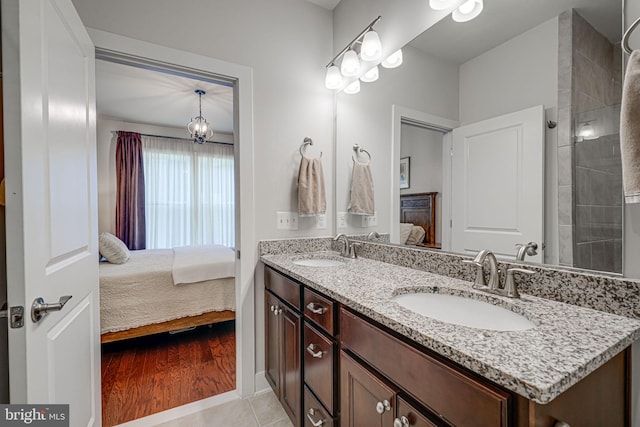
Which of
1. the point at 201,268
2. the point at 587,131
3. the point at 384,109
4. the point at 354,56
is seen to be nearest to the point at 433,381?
the point at 587,131

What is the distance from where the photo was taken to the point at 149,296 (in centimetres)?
235

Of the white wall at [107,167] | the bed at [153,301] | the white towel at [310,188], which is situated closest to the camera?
the white towel at [310,188]

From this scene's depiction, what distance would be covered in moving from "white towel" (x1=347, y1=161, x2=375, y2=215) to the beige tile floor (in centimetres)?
129

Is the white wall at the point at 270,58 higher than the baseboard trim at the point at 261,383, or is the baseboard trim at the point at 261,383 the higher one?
the white wall at the point at 270,58

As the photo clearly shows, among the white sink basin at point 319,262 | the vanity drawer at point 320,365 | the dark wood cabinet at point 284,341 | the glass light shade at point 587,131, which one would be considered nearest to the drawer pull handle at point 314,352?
the vanity drawer at point 320,365

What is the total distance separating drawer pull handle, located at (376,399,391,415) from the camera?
0.79 metres

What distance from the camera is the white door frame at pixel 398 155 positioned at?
1336 mm

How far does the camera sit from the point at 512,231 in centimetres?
108

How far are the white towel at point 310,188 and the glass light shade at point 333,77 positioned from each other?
545mm

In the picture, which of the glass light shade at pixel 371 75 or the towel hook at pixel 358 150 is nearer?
the glass light shade at pixel 371 75

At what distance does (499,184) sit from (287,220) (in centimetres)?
124

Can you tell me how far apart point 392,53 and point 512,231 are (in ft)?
3.86

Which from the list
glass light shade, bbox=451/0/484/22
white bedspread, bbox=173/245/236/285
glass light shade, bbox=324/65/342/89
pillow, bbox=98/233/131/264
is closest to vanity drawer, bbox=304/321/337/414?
white bedspread, bbox=173/245/236/285

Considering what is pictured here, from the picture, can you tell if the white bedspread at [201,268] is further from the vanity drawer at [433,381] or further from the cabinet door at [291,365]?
the vanity drawer at [433,381]
